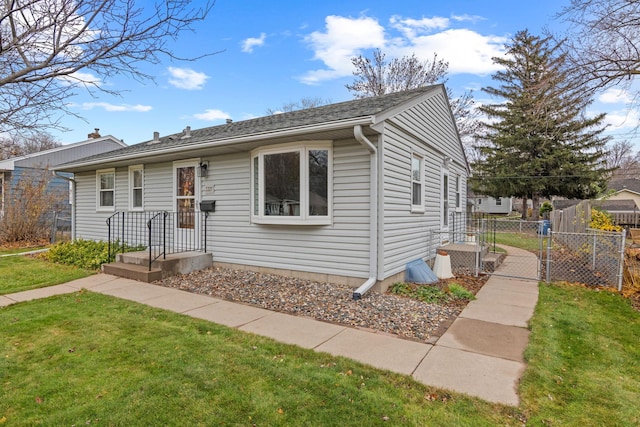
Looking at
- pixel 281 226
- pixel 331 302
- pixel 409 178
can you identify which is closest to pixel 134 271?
pixel 281 226

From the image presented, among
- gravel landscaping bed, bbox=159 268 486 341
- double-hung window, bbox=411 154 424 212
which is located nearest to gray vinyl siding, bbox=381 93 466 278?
double-hung window, bbox=411 154 424 212

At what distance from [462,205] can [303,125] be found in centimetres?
819

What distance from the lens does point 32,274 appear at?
7.14m

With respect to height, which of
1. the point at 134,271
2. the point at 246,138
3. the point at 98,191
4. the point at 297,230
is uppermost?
the point at 246,138

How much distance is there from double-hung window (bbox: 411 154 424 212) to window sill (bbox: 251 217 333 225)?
211 centimetres

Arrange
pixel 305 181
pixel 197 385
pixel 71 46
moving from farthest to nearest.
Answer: pixel 305 181
pixel 71 46
pixel 197 385

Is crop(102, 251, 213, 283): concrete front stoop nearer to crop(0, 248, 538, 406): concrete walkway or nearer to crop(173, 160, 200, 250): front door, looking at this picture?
crop(0, 248, 538, 406): concrete walkway

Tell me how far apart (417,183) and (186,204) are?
5.45 metres

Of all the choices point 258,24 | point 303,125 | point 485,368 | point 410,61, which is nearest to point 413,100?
point 303,125

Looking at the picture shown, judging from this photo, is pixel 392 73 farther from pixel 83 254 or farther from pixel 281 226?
pixel 83 254

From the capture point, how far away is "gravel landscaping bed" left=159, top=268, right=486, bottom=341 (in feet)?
14.4

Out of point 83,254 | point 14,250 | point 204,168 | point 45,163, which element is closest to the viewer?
point 204,168

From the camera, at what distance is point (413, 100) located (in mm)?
6820

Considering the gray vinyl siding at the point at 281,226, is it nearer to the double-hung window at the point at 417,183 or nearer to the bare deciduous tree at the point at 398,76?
the double-hung window at the point at 417,183
